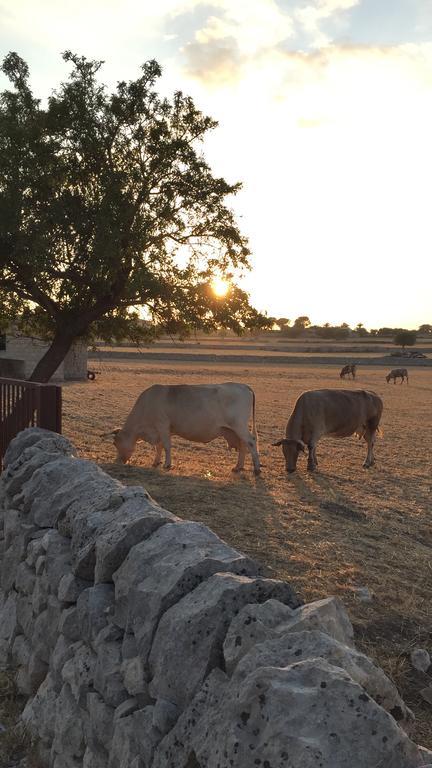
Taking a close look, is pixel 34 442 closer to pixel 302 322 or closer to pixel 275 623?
pixel 275 623

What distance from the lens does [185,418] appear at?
1380cm

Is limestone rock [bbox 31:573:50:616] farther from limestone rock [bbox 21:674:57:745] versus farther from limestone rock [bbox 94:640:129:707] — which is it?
limestone rock [bbox 94:640:129:707]

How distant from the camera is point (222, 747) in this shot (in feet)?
7.70

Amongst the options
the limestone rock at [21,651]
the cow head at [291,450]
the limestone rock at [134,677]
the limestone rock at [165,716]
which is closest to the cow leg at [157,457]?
the cow head at [291,450]

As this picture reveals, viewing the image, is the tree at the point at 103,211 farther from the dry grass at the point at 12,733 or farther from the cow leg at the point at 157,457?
the dry grass at the point at 12,733

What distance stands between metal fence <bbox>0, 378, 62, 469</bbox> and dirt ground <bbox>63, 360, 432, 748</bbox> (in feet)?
7.11

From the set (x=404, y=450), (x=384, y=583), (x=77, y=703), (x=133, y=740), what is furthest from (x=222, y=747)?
(x=404, y=450)

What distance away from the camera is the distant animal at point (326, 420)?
14.2 metres

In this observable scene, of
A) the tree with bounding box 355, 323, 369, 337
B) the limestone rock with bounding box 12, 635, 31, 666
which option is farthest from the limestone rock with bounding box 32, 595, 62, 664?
the tree with bounding box 355, 323, 369, 337

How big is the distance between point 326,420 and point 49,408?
8625 mm

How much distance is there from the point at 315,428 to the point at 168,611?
12.0 m

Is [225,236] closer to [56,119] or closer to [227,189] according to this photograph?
[227,189]

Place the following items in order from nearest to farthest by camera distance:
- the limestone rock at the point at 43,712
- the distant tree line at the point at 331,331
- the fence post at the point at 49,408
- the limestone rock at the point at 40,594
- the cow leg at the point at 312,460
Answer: the limestone rock at the point at 43,712, the limestone rock at the point at 40,594, the fence post at the point at 49,408, the cow leg at the point at 312,460, the distant tree line at the point at 331,331

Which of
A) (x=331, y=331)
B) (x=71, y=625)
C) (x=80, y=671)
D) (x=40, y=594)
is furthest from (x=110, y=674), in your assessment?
(x=331, y=331)
